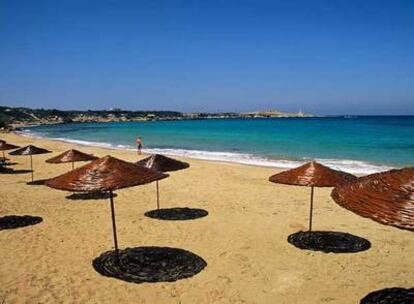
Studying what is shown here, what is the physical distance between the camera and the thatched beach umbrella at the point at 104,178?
19.5 ft

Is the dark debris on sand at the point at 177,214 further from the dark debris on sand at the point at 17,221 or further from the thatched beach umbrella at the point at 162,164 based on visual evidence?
the dark debris on sand at the point at 17,221

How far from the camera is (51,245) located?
8.30 meters

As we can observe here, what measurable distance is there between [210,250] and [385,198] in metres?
4.74

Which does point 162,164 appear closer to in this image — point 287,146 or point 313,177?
point 313,177

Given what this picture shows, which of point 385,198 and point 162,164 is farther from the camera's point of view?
point 162,164

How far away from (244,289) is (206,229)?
10.5 feet

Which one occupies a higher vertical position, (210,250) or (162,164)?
(162,164)

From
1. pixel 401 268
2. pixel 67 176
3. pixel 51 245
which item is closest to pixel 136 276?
pixel 67 176

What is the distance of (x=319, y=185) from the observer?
7.49m

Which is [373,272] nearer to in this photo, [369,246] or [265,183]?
[369,246]

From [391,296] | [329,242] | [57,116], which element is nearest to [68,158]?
[329,242]

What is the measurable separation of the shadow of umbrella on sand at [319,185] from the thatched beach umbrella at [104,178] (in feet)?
9.28

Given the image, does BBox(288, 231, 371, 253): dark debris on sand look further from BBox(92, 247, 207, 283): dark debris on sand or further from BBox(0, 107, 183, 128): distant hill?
BBox(0, 107, 183, 128): distant hill

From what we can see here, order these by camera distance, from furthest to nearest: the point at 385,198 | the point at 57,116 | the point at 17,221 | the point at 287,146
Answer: the point at 57,116 < the point at 287,146 < the point at 17,221 < the point at 385,198
